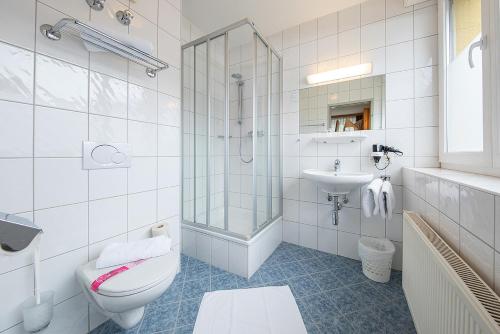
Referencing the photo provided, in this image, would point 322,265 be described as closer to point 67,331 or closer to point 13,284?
point 67,331

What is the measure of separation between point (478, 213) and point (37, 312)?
5.97 ft

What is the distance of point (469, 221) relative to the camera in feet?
2.31

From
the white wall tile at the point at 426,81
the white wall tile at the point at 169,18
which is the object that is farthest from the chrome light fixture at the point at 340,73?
the white wall tile at the point at 169,18

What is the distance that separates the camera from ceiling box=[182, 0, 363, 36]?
186cm

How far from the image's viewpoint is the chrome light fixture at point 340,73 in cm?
181

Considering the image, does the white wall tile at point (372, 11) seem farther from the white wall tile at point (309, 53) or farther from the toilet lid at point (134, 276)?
the toilet lid at point (134, 276)

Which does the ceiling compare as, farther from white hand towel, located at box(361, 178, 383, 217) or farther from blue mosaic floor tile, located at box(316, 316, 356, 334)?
blue mosaic floor tile, located at box(316, 316, 356, 334)

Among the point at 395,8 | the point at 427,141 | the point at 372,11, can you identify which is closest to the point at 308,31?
the point at 372,11

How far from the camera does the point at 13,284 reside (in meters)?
0.89

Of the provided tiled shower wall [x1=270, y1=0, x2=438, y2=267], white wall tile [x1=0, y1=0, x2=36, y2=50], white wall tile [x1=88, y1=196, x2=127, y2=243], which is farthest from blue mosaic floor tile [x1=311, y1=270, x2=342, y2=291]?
white wall tile [x1=0, y1=0, x2=36, y2=50]

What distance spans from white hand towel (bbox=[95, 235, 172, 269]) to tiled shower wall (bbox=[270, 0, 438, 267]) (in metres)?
1.46

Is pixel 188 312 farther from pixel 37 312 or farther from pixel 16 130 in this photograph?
pixel 16 130

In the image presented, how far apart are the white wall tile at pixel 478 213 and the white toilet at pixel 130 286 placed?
4.17 ft

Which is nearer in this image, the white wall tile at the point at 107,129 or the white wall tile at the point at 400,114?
the white wall tile at the point at 107,129
